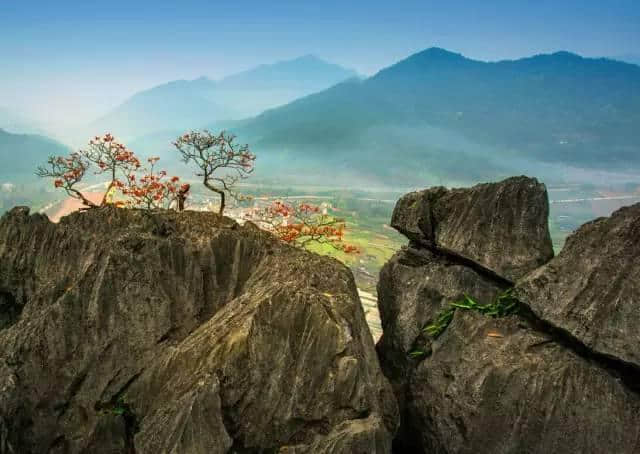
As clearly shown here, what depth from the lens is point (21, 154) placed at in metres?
173

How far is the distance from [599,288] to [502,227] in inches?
112

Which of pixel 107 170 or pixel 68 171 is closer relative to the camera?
pixel 68 171

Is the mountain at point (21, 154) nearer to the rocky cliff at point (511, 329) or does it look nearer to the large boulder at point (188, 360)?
the large boulder at point (188, 360)

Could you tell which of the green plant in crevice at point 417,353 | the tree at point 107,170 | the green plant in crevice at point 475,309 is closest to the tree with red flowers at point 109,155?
the tree at point 107,170

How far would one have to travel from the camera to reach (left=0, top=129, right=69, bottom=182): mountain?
5959 inches

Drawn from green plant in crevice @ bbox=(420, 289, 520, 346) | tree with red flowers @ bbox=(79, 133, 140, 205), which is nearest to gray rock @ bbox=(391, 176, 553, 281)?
green plant in crevice @ bbox=(420, 289, 520, 346)

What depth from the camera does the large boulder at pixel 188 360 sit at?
26.2 feet

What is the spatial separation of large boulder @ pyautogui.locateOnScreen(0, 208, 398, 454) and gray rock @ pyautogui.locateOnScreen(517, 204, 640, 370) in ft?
13.5

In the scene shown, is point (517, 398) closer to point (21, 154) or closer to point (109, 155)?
point (109, 155)

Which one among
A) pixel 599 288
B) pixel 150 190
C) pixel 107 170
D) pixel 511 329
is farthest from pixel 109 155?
pixel 599 288

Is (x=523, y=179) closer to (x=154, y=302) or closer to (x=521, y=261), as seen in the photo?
(x=521, y=261)

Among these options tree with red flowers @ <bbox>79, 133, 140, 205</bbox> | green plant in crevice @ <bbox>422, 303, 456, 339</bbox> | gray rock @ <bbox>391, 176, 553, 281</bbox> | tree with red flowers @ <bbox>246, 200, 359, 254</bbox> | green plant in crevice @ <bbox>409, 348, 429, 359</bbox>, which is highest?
tree with red flowers @ <bbox>79, 133, 140, 205</bbox>

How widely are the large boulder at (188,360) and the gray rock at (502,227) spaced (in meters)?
3.33

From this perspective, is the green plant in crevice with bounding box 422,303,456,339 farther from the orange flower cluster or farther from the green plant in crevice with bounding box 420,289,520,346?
the orange flower cluster
